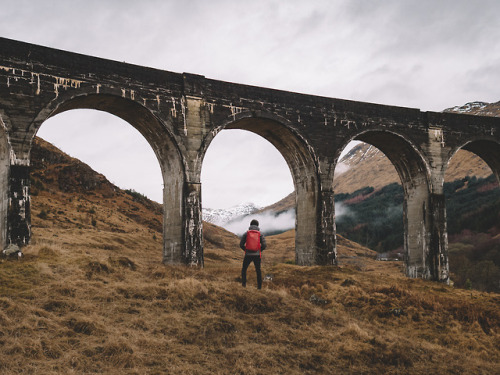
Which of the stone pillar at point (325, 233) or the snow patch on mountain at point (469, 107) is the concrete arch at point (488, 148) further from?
the snow patch on mountain at point (469, 107)

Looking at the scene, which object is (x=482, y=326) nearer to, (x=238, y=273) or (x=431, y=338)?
(x=431, y=338)

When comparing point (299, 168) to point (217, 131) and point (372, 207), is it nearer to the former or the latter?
point (217, 131)

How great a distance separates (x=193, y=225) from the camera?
48.6 feet

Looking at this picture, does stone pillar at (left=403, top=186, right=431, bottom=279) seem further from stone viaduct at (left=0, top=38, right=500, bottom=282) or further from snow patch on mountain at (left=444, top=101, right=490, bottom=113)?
snow patch on mountain at (left=444, top=101, right=490, bottom=113)

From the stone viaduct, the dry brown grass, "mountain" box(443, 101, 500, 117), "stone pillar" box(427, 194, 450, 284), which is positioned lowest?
the dry brown grass

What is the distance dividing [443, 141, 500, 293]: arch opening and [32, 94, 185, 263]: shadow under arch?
1156 cm

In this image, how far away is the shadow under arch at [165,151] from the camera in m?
14.6

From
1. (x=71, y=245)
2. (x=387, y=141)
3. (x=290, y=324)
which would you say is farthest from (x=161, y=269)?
(x=387, y=141)

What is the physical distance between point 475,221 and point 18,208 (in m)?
49.6

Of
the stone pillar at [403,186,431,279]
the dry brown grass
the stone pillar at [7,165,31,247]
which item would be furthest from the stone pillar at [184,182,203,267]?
the stone pillar at [403,186,431,279]

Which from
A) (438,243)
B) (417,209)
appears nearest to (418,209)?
(417,209)

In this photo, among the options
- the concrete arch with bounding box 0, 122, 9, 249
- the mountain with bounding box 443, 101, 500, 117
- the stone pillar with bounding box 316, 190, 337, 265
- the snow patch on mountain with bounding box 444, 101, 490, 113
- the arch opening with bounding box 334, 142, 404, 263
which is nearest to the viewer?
the concrete arch with bounding box 0, 122, 9, 249

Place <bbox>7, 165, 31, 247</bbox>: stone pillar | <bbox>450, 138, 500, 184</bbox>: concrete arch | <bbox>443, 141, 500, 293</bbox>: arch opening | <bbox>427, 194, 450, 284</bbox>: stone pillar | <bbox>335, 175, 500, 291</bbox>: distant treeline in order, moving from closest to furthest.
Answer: <bbox>7, 165, 31, 247</bbox>: stone pillar < <bbox>427, 194, 450, 284</bbox>: stone pillar < <bbox>450, 138, 500, 184</bbox>: concrete arch < <bbox>443, 141, 500, 293</bbox>: arch opening < <bbox>335, 175, 500, 291</bbox>: distant treeline

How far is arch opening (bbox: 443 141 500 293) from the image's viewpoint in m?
29.5
